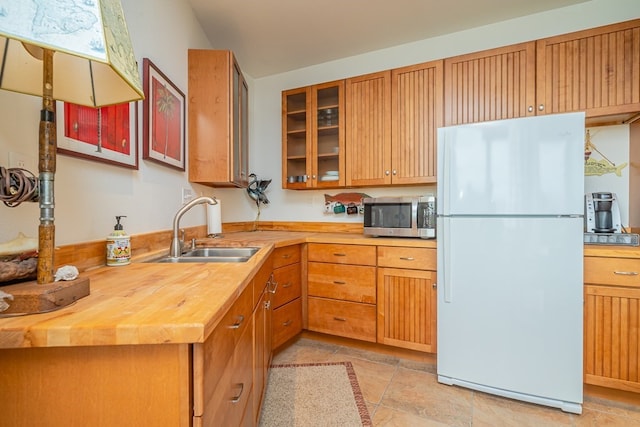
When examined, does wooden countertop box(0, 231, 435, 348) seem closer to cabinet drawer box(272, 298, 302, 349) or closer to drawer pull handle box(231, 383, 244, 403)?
drawer pull handle box(231, 383, 244, 403)

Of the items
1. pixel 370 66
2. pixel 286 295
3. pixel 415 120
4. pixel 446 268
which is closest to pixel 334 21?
pixel 370 66

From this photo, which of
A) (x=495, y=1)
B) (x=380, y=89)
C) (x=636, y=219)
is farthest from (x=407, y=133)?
(x=636, y=219)

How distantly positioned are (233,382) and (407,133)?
2.06 metres

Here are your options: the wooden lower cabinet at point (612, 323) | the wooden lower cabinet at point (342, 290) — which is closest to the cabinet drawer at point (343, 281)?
the wooden lower cabinet at point (342, 290)

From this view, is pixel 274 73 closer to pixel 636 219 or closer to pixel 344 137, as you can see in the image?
pixel 344 137

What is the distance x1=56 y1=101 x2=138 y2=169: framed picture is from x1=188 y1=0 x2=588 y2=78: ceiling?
1.22 metres

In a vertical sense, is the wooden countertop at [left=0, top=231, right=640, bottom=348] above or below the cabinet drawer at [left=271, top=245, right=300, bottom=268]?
above

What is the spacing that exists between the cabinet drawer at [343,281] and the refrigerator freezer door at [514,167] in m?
0.72

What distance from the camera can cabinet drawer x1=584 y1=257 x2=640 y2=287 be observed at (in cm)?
152

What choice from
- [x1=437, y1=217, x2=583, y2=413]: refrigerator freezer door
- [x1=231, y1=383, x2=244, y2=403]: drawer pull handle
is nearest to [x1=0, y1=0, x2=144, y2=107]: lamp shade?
[x1=231, y1=383, x2=244, y2=403]: drawer pull handle

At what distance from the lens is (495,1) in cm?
201

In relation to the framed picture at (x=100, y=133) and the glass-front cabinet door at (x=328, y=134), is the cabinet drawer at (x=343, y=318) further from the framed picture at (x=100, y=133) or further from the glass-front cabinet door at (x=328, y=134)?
the framed picture at (x=100, y=133)

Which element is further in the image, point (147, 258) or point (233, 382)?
point (147, 258)

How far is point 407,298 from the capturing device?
1988 mm
